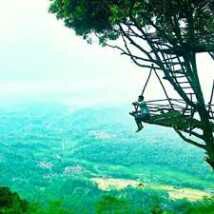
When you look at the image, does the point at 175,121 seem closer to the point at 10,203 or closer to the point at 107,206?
the point at 10,203

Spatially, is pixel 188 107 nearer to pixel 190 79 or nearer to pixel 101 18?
pixel 190 79

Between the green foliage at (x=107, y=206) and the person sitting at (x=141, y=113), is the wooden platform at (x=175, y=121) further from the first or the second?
the green foliage at (x=107, y=206)

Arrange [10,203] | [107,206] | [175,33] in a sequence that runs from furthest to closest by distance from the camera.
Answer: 1. [107,206]
2. [10,203]
3. [175,33]

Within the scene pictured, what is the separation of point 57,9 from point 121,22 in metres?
1.99

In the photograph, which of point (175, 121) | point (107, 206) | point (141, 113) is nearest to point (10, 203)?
point (141, 113)

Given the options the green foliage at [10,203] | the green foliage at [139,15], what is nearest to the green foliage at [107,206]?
the green foliage at [10,203]

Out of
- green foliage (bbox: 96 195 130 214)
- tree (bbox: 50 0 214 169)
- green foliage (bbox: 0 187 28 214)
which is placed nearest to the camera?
tree (bbox: 50 0 214 169)

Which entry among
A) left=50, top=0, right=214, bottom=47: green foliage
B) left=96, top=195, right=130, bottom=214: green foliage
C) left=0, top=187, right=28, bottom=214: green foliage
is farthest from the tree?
left=96, top=195, right=130, bottom=214: green foliage

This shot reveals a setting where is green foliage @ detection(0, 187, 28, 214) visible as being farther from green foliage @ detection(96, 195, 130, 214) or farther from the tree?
green foliage @ detection(96, 195, 130, 214)

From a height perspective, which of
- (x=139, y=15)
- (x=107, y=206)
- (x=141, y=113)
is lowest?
(x=107, y=206)

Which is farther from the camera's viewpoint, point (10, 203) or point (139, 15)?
point (10, 203)

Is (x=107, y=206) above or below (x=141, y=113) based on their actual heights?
below

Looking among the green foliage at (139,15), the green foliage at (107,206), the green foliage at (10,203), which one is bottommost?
the green foliage at (107,206)

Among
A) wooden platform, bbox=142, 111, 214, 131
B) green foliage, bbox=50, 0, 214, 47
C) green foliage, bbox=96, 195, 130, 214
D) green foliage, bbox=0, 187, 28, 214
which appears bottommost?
green foliage, bbox=96, 195, 130, 214
